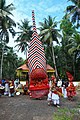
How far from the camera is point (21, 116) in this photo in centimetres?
1072

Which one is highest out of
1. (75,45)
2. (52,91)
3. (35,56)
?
(75,45)

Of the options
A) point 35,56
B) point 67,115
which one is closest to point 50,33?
point 35,56

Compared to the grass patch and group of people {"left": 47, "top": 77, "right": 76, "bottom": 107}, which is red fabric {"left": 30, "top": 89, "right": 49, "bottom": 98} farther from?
the grass patch

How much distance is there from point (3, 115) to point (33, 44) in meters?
7.85

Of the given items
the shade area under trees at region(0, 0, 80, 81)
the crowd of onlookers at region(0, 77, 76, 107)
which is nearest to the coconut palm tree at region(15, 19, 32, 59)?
the shade area under trees at region(0, 0, 80, 81)

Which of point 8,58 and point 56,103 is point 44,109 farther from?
point 8,58

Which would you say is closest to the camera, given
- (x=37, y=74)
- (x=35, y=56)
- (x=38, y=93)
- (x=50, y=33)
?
(x=38, y=93)

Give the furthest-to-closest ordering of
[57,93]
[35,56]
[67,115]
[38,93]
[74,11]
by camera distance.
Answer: [74,11], [35,56], [38,93], [57,93], [67,115]

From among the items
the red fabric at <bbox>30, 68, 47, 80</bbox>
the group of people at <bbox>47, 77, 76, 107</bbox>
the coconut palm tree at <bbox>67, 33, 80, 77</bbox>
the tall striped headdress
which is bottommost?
the group of people at <bbox>47, 77, 76, 107</bbox>

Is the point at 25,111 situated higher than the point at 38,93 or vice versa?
the point at 38,93

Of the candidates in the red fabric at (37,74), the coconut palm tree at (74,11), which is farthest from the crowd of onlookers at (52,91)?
the coconut palm tree at (74,11)

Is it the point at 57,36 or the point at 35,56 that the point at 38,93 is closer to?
the point at 35,56

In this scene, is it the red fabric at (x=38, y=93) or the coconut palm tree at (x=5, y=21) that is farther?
the coconut palm tree at (x=5, y=21)

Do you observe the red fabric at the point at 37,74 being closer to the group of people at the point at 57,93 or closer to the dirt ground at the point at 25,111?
the group of people at the point at 57,93
